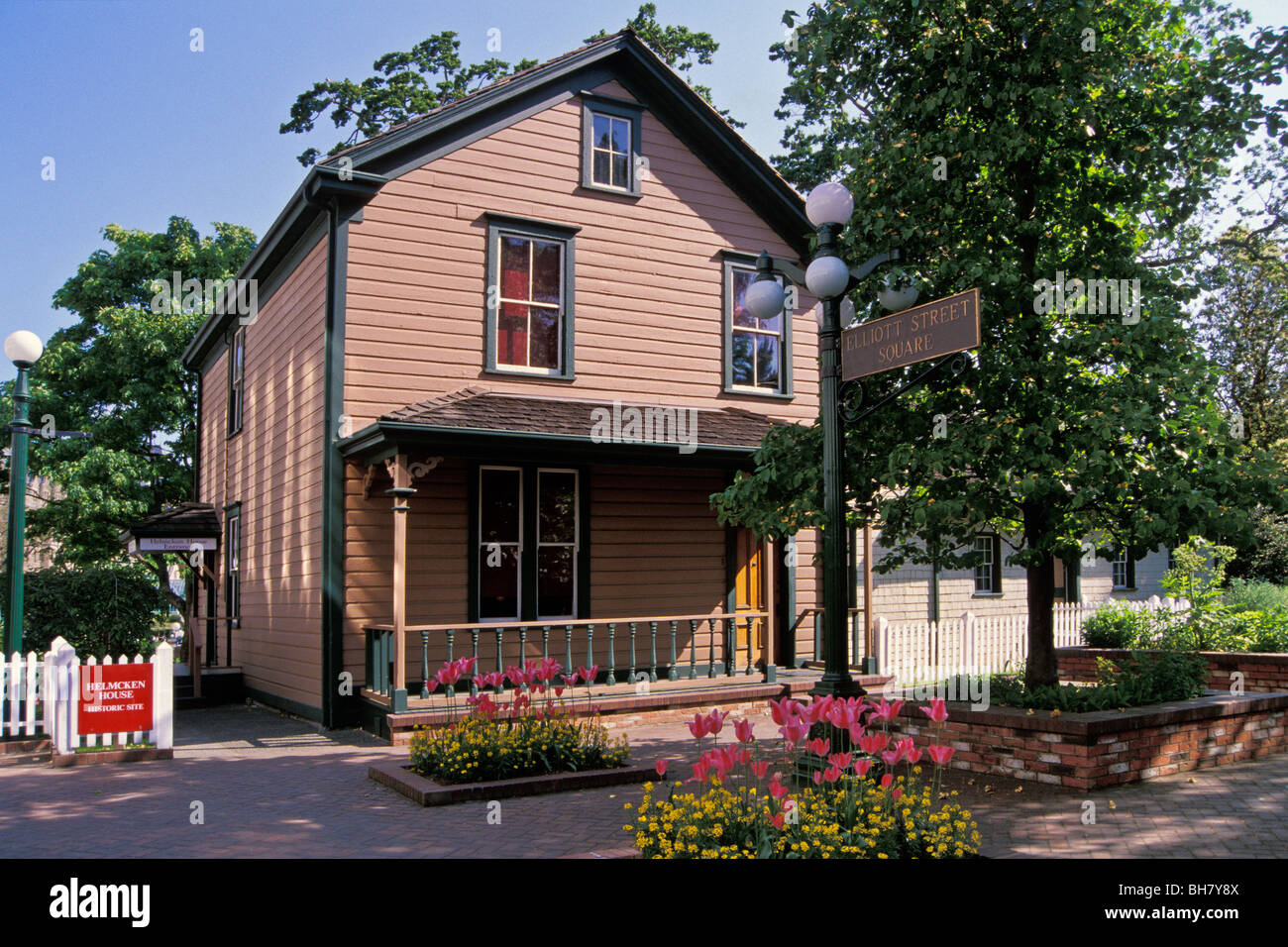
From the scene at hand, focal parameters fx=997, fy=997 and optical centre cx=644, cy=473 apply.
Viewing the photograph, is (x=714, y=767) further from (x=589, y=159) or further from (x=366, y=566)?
(x=589, y=159)

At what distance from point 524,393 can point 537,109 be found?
4.26 m

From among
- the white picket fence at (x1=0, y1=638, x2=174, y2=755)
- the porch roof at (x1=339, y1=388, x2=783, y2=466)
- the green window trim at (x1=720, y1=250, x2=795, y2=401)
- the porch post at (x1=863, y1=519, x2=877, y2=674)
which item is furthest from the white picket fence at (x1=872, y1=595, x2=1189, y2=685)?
the white picket fence at (x1=0, y1=638, x2=174, y2=755)

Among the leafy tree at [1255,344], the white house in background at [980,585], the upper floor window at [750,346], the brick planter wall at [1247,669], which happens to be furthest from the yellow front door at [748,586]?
the leafy tree at [1255,344]

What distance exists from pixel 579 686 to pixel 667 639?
233cm

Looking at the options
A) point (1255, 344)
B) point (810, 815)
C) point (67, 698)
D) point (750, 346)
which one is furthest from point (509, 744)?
point (1255, 344)

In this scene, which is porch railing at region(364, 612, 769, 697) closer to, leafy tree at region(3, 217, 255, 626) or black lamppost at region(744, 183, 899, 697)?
black lamppost at region(744, 183, 899, 697)

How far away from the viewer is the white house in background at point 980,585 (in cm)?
1912

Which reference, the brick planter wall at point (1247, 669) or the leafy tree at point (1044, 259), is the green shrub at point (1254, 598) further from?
the leafy tree at point (1044, 259)

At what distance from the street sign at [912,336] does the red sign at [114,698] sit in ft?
26.6

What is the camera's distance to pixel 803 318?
1695cm

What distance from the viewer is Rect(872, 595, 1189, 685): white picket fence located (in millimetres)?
16391

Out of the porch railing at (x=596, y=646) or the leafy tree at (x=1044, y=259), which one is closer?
the leafy tree at (x=1044, y=259)

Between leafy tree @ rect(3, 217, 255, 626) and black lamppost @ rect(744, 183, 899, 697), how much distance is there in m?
22.9

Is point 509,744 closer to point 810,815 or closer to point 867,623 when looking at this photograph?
point 810,815
